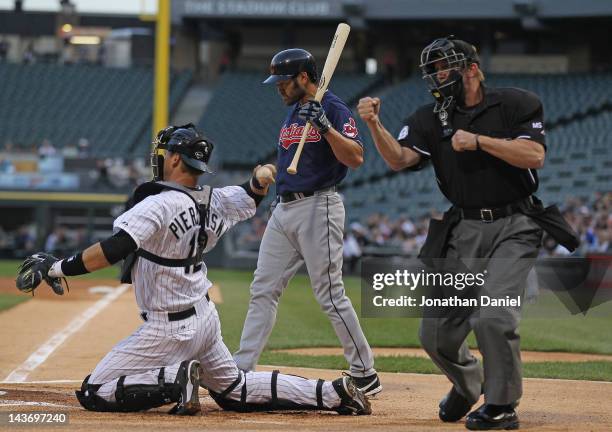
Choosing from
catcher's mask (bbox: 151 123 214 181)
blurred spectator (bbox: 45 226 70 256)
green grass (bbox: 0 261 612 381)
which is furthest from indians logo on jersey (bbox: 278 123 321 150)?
blurred spectator (bbox: 45 226 70 256)

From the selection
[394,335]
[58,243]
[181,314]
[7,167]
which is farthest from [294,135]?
[7,167]

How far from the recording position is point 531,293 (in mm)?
5195

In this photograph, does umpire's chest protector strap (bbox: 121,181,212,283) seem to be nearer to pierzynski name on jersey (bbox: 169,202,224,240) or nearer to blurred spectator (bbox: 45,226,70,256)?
pierzynski name on jersey (bbox: 169,202,224,240)

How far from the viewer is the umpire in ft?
16.5

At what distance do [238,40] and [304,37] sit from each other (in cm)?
231

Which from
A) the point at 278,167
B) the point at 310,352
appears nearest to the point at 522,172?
the point at 278,167

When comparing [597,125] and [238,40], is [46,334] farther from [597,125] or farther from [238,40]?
[238,40]

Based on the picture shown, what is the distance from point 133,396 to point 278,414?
771 mm

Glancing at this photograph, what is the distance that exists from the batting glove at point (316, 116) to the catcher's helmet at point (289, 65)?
17.2 inches

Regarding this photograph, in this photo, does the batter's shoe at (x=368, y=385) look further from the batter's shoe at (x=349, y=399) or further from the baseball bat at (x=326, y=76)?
the baseball bat at (x=326, y=76)

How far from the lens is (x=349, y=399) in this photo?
5.43 m

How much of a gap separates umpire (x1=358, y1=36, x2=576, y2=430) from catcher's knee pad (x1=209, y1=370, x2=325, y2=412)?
0.63 meters

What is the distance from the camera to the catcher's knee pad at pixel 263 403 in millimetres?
5492

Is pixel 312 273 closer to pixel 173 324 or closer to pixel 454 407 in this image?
pixel 173 324
